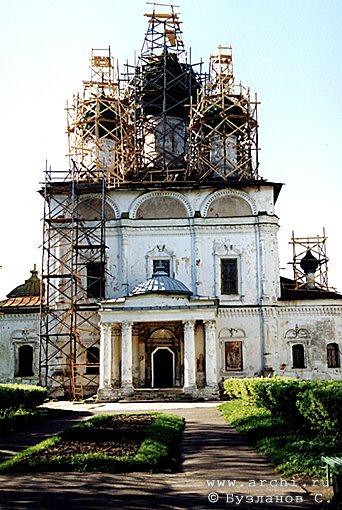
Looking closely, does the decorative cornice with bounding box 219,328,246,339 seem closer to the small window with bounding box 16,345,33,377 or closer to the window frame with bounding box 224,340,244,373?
the window frame with bounding box 224,340,244,373

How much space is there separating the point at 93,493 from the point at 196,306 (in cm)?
1953

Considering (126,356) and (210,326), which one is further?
(210,326)

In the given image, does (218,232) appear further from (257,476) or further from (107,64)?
(257,476)

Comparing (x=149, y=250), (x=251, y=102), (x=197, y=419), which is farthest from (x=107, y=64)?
(x=197, y=419)

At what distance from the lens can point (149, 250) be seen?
31344 mm

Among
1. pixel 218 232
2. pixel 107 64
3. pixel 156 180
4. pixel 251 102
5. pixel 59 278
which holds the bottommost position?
pixel 59 278

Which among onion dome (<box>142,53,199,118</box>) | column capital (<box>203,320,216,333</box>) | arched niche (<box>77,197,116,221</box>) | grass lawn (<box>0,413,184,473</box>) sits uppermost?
onion dome (<box>142,53,199,118</box>)

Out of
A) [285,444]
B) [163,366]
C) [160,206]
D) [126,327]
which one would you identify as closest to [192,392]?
[163,366]

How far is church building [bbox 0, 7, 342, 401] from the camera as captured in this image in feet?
94.1

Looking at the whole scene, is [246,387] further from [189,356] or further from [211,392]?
[189,356]

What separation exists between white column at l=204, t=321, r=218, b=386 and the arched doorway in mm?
3154

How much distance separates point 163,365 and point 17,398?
12.4m

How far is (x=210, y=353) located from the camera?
27.3 meters

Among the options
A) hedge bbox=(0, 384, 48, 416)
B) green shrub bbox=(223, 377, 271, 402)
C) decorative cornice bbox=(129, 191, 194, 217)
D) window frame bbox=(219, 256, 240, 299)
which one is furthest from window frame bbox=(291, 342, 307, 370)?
hedge bbox=(0, 384, 48, 416)
